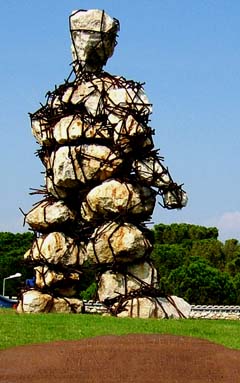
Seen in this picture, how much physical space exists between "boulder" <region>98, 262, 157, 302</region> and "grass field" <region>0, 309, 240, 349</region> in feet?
2.25

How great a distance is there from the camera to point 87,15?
10.7 m

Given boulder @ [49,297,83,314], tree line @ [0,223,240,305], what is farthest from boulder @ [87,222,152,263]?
tree line @ [0,223,240,305]

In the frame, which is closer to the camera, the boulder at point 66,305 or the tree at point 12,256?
the boulder at point 66,305

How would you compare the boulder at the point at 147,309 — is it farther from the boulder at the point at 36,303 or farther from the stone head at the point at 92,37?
the stone head at the point at 92,37

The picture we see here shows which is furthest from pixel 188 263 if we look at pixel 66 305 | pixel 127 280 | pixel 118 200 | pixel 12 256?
pixel 118 200

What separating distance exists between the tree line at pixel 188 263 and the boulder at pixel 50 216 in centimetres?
691

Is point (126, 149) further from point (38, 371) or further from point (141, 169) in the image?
point (38, 371)

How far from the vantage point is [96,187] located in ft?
32.9

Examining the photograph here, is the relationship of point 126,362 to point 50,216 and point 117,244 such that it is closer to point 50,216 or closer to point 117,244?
point 117,244

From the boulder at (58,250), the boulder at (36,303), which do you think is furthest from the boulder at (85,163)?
the boulder at (36,303)

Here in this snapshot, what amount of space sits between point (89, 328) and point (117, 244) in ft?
6.24

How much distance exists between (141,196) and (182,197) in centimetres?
60

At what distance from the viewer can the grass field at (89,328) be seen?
7594 millimetres

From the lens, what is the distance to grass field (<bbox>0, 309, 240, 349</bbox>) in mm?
7594
